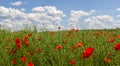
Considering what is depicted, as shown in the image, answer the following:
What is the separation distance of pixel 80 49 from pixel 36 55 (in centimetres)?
114

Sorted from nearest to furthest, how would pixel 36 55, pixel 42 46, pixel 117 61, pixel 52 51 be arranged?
1. pixel 117 61
2. pixel 36 55
3. pixel 52 51
4. pixel 42 46

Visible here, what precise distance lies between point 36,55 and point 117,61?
1842mm

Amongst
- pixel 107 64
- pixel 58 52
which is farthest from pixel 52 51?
pixel 107 64

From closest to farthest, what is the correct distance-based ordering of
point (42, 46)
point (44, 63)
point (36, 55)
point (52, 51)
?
point (44, 63) < point (36, 55) < point (52, 51) < point (42, 46)

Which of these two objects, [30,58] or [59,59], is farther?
[30,58]

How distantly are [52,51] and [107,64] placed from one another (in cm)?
167

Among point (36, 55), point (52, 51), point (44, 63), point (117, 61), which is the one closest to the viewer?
point (117, 61)

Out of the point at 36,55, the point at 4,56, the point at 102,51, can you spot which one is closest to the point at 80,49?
the point at 102,51

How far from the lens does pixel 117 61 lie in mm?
5832

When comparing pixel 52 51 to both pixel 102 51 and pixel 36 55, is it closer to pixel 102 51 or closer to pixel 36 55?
pixel 36 55

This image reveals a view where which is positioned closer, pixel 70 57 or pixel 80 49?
pixel 70 57

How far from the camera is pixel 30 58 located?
6516mm

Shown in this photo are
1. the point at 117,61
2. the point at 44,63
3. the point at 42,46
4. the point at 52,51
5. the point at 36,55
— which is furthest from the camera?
the point at 42,46

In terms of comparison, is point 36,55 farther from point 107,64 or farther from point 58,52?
point 107,64
